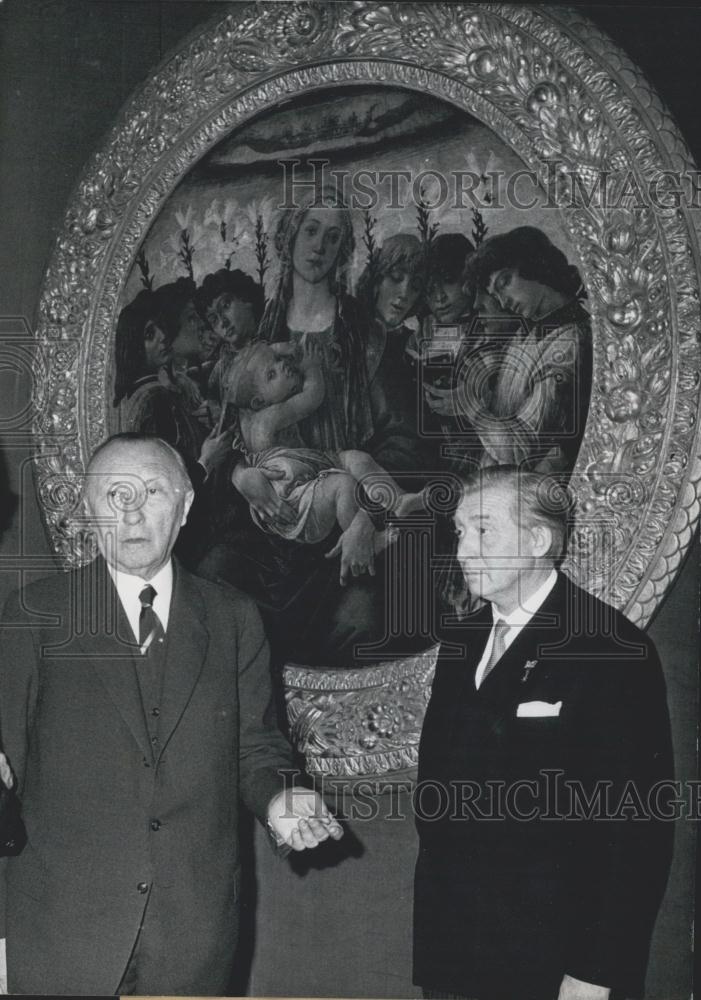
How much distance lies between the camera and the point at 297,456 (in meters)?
3.54

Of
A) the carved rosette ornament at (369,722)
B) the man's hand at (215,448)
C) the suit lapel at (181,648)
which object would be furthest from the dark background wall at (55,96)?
the carved rosette ornament at (369,722)

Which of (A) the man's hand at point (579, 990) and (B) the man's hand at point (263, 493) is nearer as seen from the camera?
(A) the man's hand at point (579, 990)

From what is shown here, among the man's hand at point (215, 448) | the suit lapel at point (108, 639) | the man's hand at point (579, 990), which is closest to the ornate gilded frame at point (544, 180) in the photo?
the suit lapel at point (108, 639)

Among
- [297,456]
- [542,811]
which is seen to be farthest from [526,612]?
[297,456]

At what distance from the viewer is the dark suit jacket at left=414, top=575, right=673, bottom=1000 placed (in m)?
3.36

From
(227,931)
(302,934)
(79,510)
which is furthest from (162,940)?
(79,510)

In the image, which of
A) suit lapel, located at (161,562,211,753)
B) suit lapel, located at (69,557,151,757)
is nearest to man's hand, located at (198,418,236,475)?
suit lapel, located at (161,562,211,753)

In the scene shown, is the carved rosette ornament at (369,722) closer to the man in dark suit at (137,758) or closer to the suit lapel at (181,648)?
the man in dark suit at (137,758)

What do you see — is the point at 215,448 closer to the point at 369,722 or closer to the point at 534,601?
the point at 369,722

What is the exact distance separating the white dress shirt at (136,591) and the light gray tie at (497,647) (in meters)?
0.98

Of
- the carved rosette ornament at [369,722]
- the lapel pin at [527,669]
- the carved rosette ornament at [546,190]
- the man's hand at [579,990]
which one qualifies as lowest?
the man's hand at [579,990]

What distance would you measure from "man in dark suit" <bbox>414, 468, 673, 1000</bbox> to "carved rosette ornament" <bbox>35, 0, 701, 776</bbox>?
160 mm

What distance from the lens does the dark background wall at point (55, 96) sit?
3539 mm

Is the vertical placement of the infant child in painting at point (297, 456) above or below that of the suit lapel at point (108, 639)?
above
